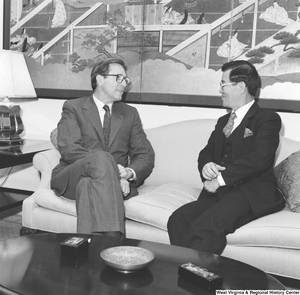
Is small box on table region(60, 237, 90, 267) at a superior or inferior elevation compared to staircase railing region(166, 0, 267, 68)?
inferior

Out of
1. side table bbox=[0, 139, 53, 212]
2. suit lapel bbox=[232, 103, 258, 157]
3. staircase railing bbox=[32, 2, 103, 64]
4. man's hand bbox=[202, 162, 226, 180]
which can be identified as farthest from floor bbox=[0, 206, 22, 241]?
suit lapel bbox=[232, 103, 258, 157]

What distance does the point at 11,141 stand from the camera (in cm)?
348

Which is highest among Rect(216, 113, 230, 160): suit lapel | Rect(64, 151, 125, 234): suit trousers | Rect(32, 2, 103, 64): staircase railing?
Rect(32, 2, 103, 64): staircase railing

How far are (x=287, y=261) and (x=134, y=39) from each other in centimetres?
208

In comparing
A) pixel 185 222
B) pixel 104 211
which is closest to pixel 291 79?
pixel 185 222

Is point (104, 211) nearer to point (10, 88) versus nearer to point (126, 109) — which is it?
point (126, 109)

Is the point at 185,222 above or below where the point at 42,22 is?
below

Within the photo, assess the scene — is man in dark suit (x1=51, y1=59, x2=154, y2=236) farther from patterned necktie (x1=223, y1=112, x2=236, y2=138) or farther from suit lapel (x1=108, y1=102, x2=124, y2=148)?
patterned necktie (x1=223, y1=112, x2=236, y2=138)

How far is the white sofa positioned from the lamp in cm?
57

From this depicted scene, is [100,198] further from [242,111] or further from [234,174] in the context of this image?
[242,111]

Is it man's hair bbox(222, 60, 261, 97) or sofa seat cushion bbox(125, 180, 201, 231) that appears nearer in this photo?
sofa seat cushion bbox(125, 180, 201, 231)

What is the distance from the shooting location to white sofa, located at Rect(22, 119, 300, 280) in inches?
89.7

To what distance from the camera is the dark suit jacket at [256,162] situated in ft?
8.15

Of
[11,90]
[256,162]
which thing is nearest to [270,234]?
[256,162]
